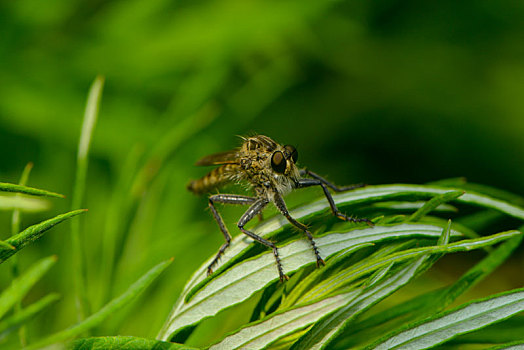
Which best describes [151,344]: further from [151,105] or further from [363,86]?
[363,86]

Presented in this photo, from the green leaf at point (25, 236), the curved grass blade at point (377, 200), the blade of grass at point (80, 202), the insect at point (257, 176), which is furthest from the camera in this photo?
the insect at point (257, 176)

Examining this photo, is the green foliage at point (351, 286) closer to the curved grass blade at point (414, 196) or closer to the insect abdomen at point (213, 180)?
the curved grass blade at point (414, 196)

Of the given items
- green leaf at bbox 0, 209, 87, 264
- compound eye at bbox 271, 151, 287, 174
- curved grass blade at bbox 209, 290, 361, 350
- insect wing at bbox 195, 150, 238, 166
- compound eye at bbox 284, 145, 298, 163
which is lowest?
curved grass blade at bbox 209, 290, 361, 350

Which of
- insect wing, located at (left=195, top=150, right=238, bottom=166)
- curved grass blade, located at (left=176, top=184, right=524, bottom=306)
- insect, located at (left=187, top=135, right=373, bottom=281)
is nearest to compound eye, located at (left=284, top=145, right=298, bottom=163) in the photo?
insect, located at (left=187, top=135, right=373, bottom=281)

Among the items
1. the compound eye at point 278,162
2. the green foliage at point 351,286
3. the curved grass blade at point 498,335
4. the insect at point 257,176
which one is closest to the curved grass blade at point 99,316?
the green foliage at point 351,286

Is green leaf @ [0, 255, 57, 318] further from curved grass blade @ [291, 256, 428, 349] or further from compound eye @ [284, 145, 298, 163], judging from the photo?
compound eye @ [284, 145, 298, 163]

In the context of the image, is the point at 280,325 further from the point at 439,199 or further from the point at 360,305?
the point at 439,199
